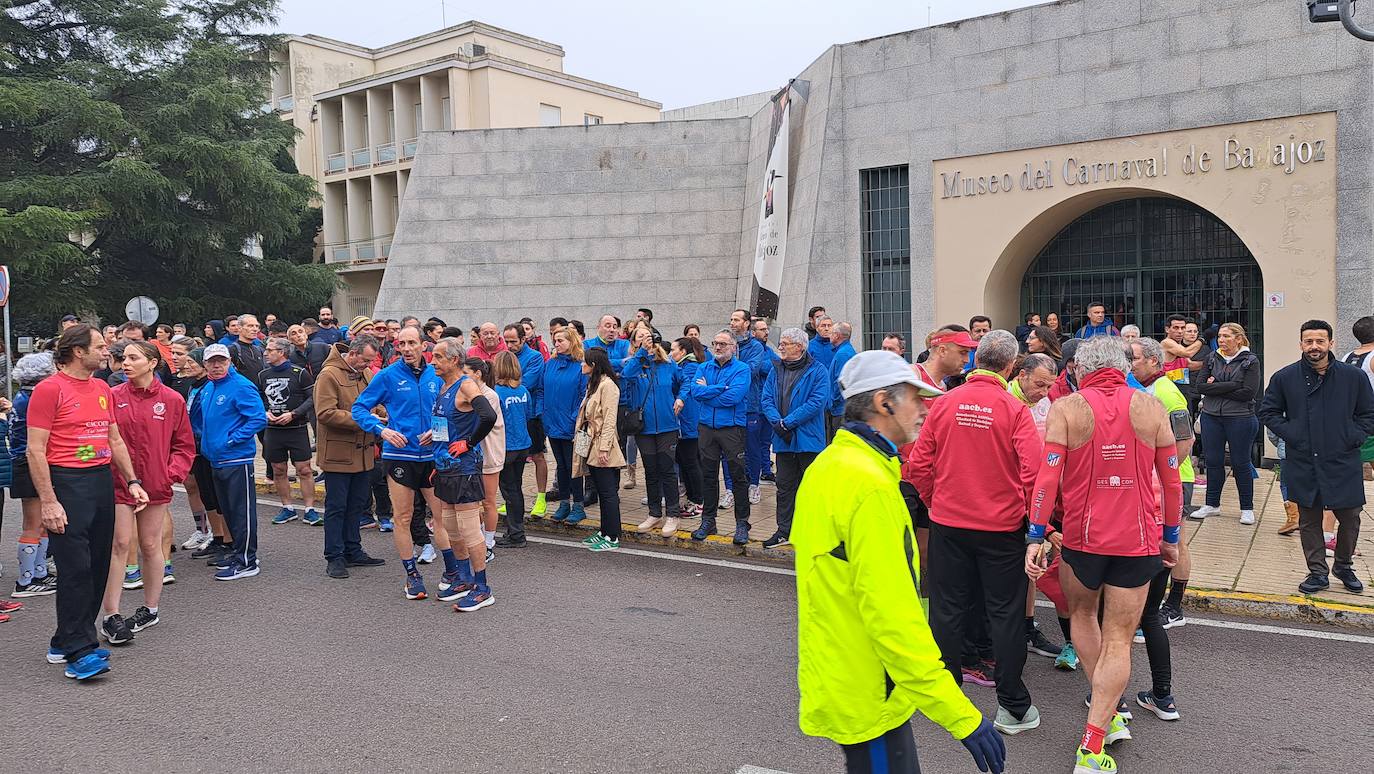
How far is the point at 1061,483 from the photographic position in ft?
15.3

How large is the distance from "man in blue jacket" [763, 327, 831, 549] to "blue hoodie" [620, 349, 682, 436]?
1016 mm

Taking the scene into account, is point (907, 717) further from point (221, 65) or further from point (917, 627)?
point (221, 65)

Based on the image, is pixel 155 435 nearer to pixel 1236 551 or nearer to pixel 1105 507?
pixel 1105 507

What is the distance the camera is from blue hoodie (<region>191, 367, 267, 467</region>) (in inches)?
313

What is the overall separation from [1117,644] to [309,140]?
4827cm

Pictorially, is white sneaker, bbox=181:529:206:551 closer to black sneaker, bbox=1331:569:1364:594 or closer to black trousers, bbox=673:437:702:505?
black trousers, bbox=673:437:702:505

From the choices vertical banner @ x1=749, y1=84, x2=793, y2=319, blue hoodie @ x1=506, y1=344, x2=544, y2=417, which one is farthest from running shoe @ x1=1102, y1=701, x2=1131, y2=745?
vertical banner @ x1=749, y1=84, x2=793, y2=319

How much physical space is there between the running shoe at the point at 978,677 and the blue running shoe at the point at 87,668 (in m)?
5.05

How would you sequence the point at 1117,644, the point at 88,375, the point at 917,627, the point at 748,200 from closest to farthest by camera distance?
the point at 917,627 → the point at 1117,644 → the point at 88,375 → the point at 748,200

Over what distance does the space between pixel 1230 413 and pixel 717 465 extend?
4.96 m

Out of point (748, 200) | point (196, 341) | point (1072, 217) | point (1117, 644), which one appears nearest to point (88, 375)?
point (196, 341)

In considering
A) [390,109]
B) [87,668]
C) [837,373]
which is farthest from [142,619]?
[390,109]

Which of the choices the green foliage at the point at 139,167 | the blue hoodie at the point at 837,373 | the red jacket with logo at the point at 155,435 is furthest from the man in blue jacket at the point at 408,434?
the green foliage at the point at 139,167

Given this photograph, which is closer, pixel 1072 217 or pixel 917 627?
pixel 917 627
